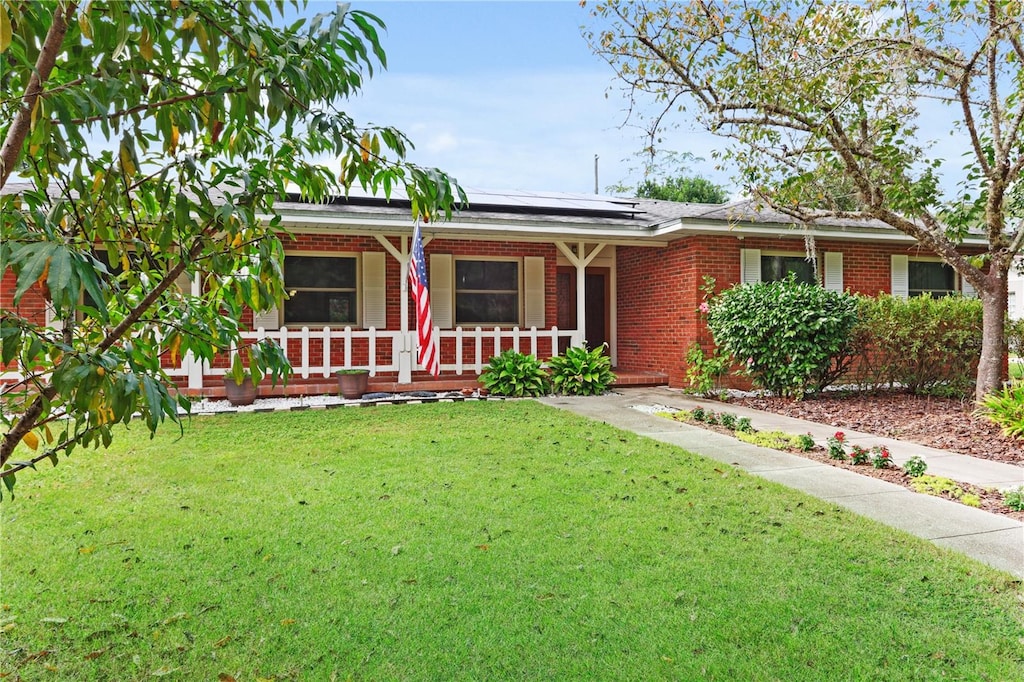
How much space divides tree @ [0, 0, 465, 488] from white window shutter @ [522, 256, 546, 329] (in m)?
10.3

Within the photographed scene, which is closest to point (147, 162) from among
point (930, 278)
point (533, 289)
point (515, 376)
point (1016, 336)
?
point (515, 376)

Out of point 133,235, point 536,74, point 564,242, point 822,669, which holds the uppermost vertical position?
point 536,74

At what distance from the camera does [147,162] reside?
1924 millimetres

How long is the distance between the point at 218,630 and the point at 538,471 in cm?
299

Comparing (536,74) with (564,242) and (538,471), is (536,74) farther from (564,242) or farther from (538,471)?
(538,471)

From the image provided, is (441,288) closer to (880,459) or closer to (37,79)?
(880,459)

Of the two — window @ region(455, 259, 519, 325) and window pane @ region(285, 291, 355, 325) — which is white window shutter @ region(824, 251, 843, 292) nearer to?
window @ region(455, 259, 519, 325)

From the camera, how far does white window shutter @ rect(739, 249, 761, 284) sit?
11.8 metres

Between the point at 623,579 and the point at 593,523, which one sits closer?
the point at 623,579

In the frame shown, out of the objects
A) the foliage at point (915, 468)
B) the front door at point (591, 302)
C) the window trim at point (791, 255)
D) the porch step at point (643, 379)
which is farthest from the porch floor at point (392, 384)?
the foliage at point (915, 468)

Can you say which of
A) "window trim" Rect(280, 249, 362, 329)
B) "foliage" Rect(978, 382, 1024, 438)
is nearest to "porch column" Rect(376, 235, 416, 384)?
"window trim" Rect(280, 249, 362, 329)

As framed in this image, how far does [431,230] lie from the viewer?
10.9 metres

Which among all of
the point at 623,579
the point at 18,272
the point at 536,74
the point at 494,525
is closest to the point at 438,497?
the point at 494,525

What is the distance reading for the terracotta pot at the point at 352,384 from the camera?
10016 millimetres
